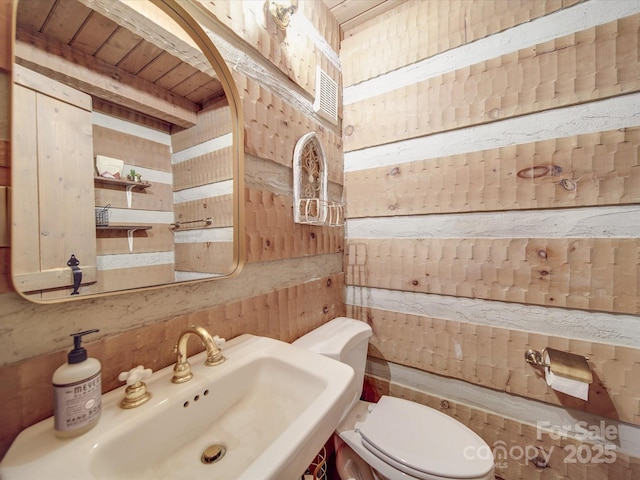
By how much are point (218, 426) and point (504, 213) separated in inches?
53.1

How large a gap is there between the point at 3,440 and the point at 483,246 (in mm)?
1560

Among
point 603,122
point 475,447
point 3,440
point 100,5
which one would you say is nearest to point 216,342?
point 3,440

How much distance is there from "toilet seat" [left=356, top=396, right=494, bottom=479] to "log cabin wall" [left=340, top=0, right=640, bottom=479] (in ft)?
0.86

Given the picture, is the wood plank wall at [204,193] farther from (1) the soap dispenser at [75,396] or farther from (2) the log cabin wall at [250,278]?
(1) the soap dispenser at [75,396]

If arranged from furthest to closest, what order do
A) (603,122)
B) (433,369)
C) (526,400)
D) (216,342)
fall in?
1. (433,369)
2. (526,400)
3. (603,122)
4. (216,342)

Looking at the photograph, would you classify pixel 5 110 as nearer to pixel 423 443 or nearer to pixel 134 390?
pixel 134 390

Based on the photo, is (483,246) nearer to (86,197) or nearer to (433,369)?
(433,369)

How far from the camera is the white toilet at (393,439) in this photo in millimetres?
862

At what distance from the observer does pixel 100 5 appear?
24.0 inches

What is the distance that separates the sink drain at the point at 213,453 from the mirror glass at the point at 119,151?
44cm

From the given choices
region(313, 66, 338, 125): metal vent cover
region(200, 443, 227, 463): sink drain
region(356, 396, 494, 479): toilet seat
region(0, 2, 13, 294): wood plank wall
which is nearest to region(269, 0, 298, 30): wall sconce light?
region(313, 66, 338, 125): metal vent cover

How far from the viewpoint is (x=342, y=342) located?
110 centimetres

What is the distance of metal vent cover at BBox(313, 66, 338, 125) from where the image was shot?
1.30 meters

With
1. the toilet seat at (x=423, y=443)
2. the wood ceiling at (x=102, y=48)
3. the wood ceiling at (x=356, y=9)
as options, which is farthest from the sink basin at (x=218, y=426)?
the wood ceiling at (x=356, y=9)
